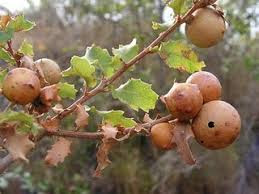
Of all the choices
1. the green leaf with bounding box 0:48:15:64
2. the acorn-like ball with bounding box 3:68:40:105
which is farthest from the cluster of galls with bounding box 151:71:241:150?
the green leaf with bounding box 0:48:15:64

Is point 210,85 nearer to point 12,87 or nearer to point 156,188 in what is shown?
point 12,87

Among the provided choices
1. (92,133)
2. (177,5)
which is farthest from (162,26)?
(92,133)

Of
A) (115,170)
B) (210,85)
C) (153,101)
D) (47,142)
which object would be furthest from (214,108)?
(115,170)

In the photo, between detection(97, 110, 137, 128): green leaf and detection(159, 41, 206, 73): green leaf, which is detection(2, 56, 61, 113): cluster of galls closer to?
detection(97, 110, 137, 128): green leaf

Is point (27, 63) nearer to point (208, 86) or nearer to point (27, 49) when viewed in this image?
point (27, 49)

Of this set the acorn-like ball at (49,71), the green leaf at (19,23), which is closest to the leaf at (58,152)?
the acorn-like ball at (49,71)

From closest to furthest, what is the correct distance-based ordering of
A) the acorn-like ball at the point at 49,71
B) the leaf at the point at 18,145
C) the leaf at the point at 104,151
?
1. the leaf at the point at 18,145
2. the leaf at the point at 104,151
3. the acorn-like ball at the point at 49,71

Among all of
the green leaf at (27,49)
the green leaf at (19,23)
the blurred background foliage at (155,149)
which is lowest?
the blurred background foliage at (155,149)

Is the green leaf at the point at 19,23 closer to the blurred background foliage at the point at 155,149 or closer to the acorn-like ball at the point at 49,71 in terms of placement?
the acorn-like ball at the point at 49,71
